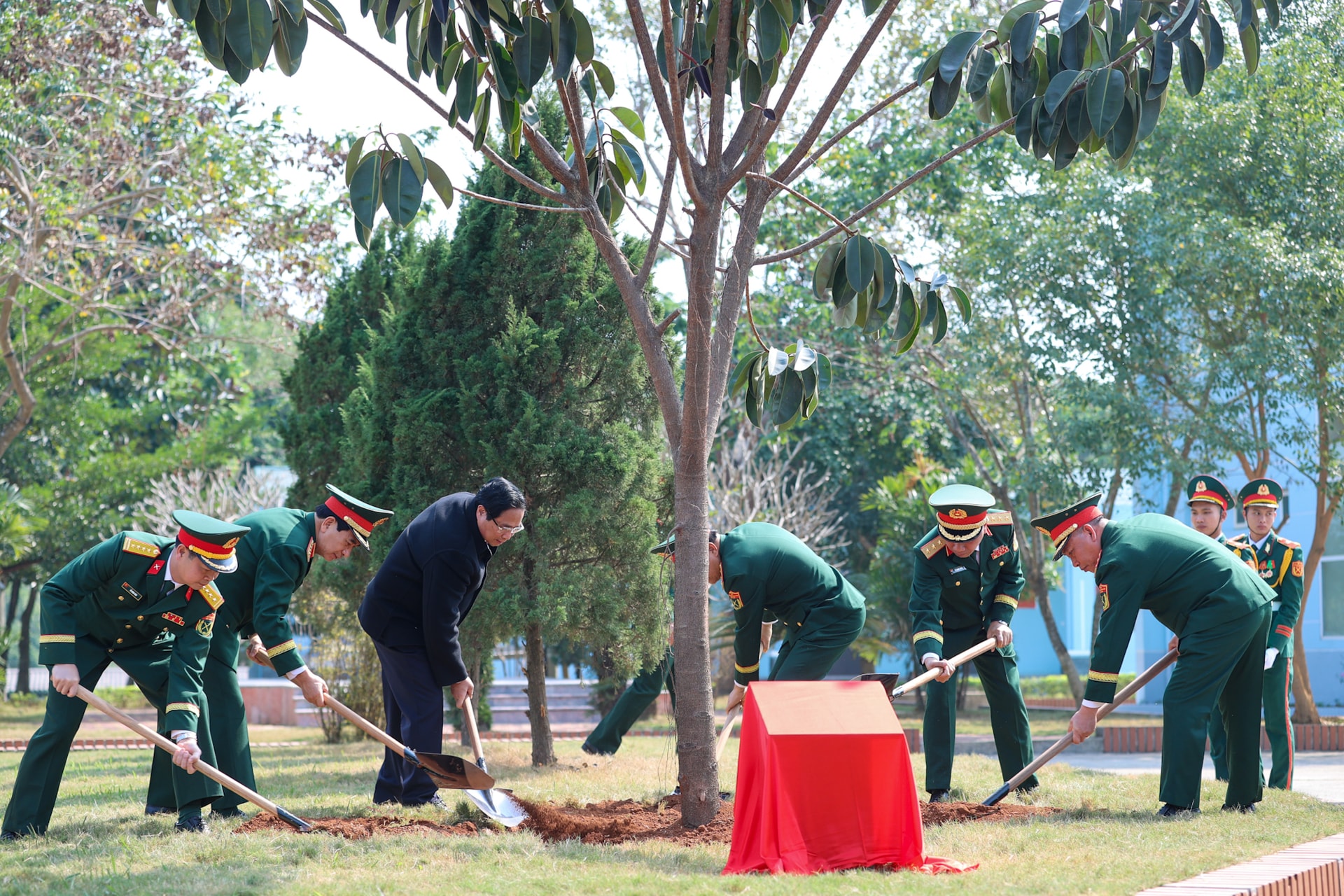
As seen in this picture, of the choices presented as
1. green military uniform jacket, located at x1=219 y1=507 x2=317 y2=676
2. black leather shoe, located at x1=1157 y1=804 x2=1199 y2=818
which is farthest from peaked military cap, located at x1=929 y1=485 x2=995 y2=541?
green military uniform jacket, located at x1=219 y1=507 x2=317 y2=676

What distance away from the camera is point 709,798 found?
6.45 meters

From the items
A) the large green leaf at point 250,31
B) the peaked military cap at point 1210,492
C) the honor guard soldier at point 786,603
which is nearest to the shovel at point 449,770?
the honor guard soldier at point 786,603

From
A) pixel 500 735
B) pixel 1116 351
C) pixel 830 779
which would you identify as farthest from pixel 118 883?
pixel 1116 351

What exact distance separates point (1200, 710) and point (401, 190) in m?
4.66

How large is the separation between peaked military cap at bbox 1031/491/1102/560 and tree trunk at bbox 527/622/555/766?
457 centimetres

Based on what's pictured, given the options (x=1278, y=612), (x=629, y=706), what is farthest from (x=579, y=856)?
(x=1278, y=612)

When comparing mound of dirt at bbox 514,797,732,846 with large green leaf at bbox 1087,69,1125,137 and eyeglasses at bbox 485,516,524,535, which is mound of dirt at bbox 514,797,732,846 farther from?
large green leaf at bbox 1087,69,1125,137

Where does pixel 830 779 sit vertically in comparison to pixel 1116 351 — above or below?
below

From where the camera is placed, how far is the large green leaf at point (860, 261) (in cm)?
588

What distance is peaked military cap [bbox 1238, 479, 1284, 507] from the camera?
8.58 metres

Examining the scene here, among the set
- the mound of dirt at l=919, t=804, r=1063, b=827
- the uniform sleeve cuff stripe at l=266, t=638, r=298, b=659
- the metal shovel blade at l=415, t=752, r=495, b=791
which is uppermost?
the uniform sleeve cuff stripe at l=266, t=638, r=298, b=659

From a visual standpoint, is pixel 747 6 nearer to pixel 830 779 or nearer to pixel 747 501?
pixel 830 779

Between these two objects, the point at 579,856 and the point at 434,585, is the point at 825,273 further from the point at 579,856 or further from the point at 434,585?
the point at 579,856

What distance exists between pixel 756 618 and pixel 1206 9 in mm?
3932
